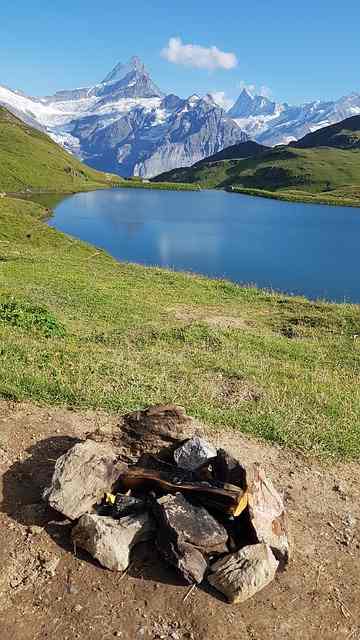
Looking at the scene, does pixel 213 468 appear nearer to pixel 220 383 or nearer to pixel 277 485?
pixel 277 485

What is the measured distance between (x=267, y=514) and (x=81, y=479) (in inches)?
155

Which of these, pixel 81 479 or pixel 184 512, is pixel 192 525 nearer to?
pixel 184 512

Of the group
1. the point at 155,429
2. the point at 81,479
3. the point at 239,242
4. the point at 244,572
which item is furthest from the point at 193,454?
the point at 239,242

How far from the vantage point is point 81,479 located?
38.2ft

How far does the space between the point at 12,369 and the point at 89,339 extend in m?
6.36

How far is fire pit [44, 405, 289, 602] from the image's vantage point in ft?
33.9

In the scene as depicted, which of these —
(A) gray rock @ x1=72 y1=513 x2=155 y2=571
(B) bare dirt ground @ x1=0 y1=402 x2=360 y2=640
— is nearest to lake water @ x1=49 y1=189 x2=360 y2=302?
(B) bare dirt ground @ x1=0 y1=402 x2=360 y2=640

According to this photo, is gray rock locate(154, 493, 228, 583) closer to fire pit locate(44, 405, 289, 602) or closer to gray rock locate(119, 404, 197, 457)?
fire pit locate(44, 405, 289, 602)

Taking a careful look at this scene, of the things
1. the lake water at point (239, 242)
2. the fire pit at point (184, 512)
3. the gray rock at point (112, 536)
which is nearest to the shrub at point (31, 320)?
the fire pit at point (184, 512)

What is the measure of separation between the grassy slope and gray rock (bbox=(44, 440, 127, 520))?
15.1 ft

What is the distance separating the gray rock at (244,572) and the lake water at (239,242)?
175 feet

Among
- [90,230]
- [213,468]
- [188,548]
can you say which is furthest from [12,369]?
[90,230]

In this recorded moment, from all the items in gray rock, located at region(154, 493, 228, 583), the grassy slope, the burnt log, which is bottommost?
the grassy slope

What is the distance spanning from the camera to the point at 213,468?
488 inches
